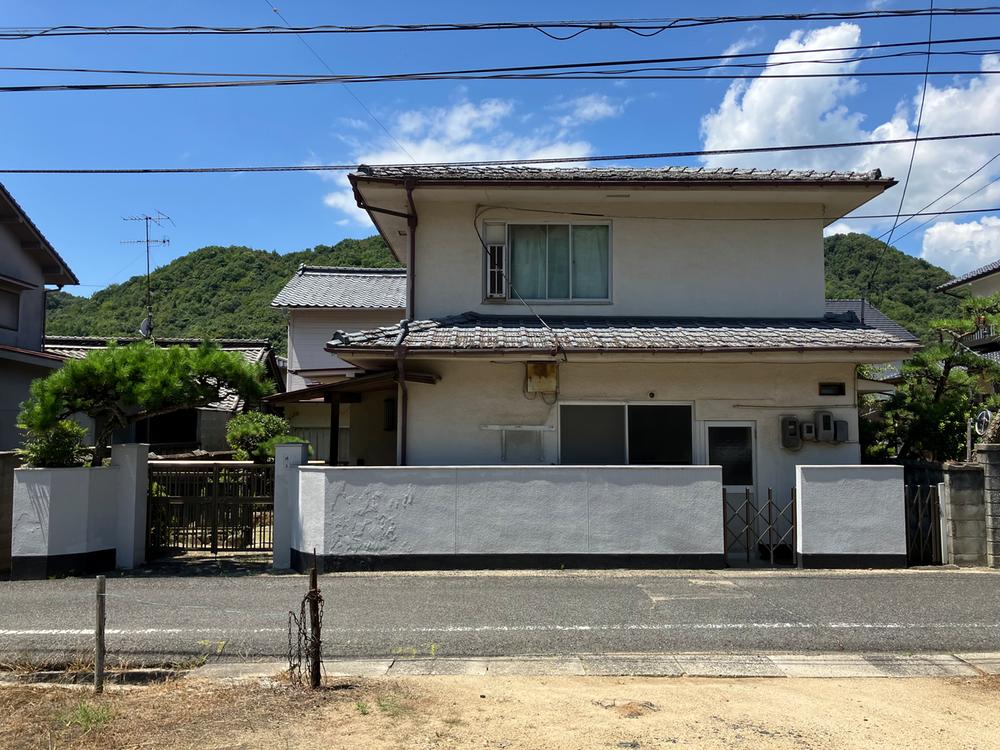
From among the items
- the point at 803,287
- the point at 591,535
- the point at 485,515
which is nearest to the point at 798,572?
the point at 591,535

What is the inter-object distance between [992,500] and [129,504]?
38.1 ft

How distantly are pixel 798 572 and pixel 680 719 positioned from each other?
5498mm

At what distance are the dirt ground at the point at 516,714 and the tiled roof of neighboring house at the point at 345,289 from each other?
19.8 meters

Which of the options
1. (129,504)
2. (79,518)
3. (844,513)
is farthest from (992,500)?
(79,518)

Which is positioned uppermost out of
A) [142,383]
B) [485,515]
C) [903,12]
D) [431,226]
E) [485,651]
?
[903,12]

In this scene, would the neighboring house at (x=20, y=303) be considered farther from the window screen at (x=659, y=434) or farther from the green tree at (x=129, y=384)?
the window screen at (x=659, y=434)

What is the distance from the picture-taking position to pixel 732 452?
37.0 ft

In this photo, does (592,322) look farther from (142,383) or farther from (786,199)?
(142,383)

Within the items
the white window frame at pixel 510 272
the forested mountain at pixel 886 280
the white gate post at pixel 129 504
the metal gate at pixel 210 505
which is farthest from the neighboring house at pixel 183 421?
the forested mountain at pixel 886 280

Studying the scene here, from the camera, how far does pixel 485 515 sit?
384 inches

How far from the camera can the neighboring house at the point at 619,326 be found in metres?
10.9

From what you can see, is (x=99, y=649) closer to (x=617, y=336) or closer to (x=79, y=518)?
(x=79, y=518)

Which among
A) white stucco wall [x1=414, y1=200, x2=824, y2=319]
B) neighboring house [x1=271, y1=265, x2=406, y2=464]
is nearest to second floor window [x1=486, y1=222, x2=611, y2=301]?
white stucco wall [x1=414, y1=200, x2=824, y2=319]

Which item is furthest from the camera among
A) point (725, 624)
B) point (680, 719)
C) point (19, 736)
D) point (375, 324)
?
point (375, 324)
